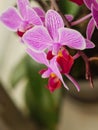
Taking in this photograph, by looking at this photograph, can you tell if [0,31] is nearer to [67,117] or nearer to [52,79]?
[67,117]

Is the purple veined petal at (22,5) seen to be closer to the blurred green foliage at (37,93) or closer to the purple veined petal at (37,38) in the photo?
the purple veined petal at (37,38)

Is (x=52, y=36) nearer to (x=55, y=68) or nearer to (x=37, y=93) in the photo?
(x=55, y=68)

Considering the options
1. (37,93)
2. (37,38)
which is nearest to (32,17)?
(37,38)

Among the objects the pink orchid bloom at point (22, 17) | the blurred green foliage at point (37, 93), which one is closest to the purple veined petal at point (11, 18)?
the pink orchid bloom at point (22, 17)

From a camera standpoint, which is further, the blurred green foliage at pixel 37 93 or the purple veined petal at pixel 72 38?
the blurred green foliage at pixel 37 93

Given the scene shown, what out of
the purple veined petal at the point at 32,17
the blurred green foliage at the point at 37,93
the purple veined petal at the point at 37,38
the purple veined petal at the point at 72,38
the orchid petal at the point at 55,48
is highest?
the purple veined petal at the point at 32,17

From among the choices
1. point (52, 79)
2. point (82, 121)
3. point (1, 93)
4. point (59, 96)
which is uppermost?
point (52, 79)

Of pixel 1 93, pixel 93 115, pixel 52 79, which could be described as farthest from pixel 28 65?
pixel 52 79
